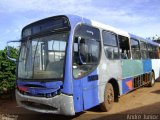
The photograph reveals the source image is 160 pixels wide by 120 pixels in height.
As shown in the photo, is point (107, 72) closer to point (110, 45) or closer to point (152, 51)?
point (110, 45)

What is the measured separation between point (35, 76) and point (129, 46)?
15.9 feet

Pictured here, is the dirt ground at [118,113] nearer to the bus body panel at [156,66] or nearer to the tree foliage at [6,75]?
the tree foliage at [6,75]

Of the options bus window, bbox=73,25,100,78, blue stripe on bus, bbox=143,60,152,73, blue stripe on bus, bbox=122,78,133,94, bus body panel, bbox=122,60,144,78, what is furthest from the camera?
blue stripe on bus, bbox=143,60,152,73

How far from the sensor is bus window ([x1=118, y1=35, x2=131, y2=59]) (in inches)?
372

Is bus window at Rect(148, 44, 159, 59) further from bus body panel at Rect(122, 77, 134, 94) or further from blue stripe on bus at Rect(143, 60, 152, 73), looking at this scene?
bus body panel at Rect(122, 77, 134, 94)

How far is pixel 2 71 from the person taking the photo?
12055 millimetres

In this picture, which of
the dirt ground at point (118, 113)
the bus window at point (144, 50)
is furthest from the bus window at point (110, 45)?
the bus window at point (144, 50)

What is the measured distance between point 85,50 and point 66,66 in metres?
0.84

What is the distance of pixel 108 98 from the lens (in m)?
8.20

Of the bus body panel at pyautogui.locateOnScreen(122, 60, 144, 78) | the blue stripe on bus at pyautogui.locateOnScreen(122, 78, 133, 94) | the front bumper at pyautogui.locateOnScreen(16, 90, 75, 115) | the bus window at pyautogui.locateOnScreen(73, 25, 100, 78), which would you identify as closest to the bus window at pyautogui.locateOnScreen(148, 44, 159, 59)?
the bus body panel at pyautogui.locateOnScreen(122, 60, 144, 78)

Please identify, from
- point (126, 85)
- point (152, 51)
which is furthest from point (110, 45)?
point (152, 51)

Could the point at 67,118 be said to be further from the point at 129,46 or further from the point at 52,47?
the point at 129,46

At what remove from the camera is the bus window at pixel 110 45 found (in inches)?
320

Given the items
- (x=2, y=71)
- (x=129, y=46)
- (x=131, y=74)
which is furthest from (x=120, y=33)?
(x=2, y=71)
